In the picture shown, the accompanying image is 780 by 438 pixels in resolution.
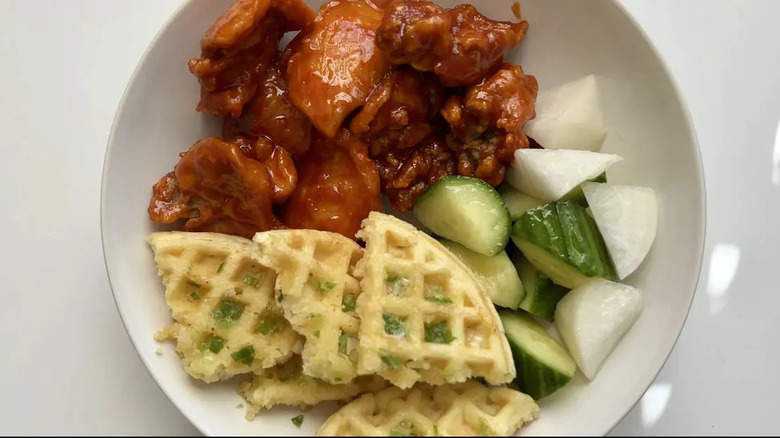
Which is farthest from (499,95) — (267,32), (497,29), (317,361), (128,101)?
(128,101)

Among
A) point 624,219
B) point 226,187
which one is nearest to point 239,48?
point 226,187

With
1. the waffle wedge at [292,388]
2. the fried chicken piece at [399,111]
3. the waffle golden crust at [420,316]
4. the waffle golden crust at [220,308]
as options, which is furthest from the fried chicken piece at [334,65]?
the waffle wedge at [292,388]

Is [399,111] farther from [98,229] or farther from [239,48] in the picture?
[98,229]

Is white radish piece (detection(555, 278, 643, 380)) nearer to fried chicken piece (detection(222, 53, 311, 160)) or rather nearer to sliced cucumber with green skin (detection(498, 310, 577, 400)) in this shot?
sliced cucumber with green skin (detection(498, 310, 577, 400))

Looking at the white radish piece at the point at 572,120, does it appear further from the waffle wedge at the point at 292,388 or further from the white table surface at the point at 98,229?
the waffle wedge at the point at 292,388

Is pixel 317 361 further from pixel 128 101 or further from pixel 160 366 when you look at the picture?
pixel 128 101

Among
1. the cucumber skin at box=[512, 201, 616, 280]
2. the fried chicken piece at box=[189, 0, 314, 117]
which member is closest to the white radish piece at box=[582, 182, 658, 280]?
the cucumber skin at box=[512, 201, 616, 280]

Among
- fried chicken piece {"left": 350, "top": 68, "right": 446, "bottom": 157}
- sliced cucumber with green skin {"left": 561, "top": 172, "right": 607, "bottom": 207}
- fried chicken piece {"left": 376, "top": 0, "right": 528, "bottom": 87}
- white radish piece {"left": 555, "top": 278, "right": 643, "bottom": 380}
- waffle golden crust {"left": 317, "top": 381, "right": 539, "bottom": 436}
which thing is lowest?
waffle golden crust {"left": 317, "top": 381, "right": 539, "bottom": 436}
